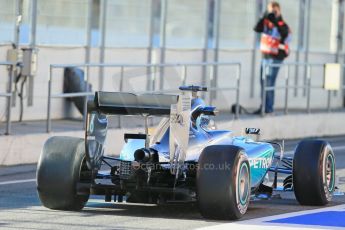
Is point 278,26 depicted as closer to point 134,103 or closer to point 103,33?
point 103,33

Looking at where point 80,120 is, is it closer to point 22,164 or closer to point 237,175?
point 22,164

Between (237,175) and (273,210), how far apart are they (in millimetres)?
1279

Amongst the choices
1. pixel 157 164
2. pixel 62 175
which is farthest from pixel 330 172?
pixel 62 175

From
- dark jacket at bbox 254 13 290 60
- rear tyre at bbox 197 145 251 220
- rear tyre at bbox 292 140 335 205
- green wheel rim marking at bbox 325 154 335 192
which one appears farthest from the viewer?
dark jacket at bbox 254 13 290 60

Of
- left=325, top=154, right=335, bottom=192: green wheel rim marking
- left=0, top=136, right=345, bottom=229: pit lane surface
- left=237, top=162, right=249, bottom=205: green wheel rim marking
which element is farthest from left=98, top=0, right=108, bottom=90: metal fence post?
left=237, top=162, right=249, bottom=205: green wheel rim marking

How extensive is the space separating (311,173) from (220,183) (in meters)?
1.64

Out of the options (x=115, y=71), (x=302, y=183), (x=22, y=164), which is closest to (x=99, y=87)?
(x=115, y=71)

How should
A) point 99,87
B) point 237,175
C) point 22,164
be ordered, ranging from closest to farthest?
point 237,175, point 22,164, point 99,87

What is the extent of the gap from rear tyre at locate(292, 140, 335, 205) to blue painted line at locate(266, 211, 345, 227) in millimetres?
393

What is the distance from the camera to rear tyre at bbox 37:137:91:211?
1113 cm

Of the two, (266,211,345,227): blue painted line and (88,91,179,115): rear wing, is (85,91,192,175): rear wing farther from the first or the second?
(266,211,345,227): blue painted line

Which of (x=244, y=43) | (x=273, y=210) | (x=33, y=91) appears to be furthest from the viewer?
(x=244, y=43)

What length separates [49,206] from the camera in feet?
37.1

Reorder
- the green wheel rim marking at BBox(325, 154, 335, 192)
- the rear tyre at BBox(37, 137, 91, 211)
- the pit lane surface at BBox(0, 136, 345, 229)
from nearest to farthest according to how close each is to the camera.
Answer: the pit lane surface at BBox(0, 136, 345, 229)
the rear tyre at BBox(37, 137, 91, 211)
the green wheel rim marking at BBox(325, 154, 335, 192)
